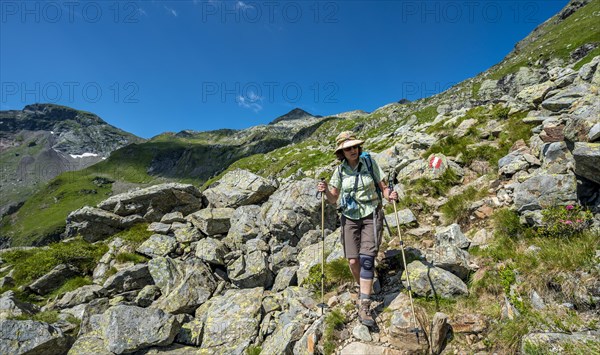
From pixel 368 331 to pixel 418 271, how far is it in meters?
2.11

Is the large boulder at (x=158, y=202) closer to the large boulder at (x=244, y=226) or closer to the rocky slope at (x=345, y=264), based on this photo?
the rocky slope at (x=345, y=264)

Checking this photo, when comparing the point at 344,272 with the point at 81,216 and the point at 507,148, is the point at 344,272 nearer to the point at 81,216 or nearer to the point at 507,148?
the point at 507,148

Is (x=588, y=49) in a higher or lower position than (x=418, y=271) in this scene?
higher

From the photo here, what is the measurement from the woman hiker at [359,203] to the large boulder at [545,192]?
4.11 meters

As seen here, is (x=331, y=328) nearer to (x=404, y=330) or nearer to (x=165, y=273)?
(x=404, y=330)

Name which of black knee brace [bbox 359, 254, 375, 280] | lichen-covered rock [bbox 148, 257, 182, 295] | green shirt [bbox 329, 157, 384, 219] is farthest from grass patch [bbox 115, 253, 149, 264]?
black knee brace [bbox 359, 254, 375, 280]

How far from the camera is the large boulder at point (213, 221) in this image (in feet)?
47.4

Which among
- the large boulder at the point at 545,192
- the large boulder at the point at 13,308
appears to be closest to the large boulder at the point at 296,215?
the large boulder at the point at 545,192

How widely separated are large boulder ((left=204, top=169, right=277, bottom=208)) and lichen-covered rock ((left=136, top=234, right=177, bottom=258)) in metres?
3.49

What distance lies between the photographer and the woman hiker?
7.06 m

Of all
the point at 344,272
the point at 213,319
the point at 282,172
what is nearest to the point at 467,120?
the point at 344,272

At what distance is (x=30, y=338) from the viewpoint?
8.08 meters

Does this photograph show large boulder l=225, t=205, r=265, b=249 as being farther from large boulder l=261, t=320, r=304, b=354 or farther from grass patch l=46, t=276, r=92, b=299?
grass patch l=46, t=276, r=92, b=299

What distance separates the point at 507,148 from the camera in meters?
12.8
